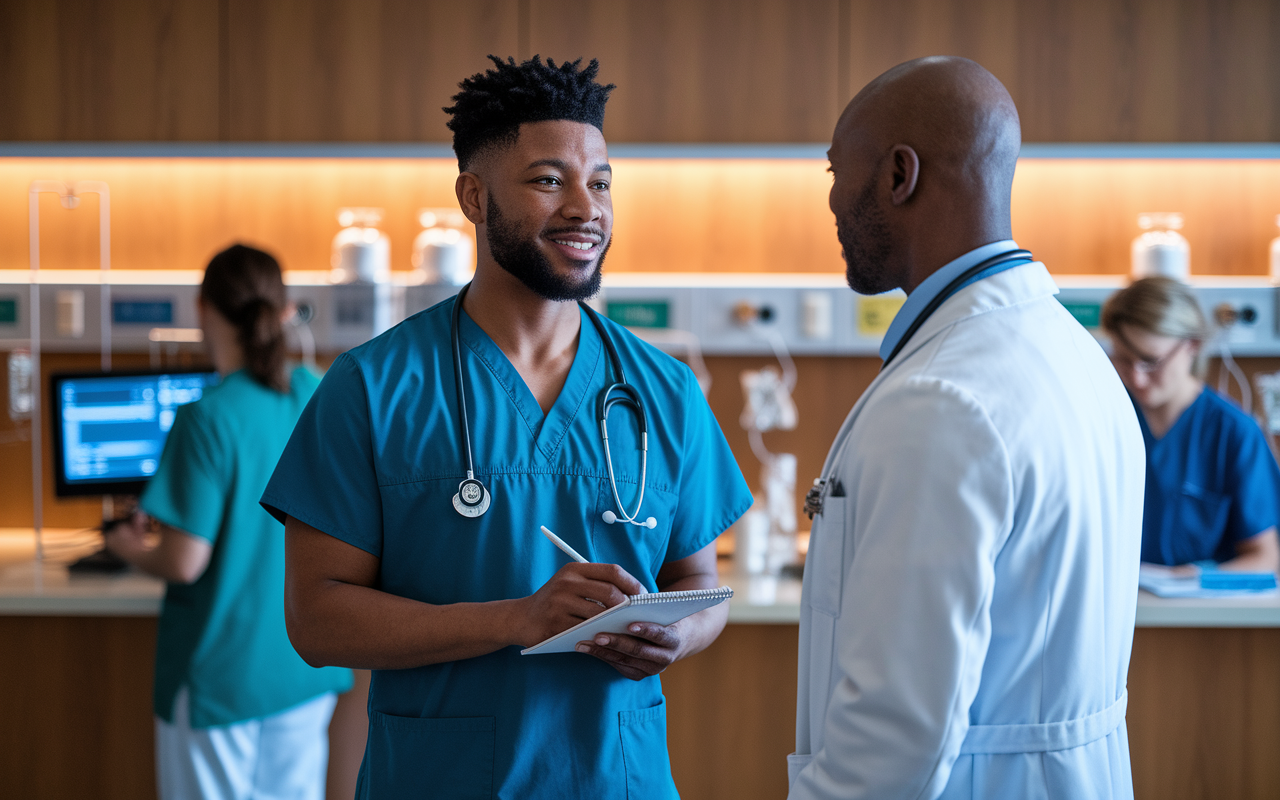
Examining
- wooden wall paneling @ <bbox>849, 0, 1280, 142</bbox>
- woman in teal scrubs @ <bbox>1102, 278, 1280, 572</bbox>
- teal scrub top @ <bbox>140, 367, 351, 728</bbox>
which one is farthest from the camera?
wooden wall paneling @ <bbox>849, 0, 1280, 142</bbox>

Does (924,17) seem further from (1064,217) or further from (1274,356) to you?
(1274,356)

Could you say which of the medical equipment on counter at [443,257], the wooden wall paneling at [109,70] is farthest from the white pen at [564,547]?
the wooden wall paneling at [109,70]

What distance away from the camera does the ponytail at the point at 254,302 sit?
199 centimetres

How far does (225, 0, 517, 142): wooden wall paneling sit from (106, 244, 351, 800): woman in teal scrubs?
2.62 feet

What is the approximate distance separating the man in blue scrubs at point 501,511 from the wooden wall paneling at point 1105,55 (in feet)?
5.65

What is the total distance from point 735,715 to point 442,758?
1.47 meters

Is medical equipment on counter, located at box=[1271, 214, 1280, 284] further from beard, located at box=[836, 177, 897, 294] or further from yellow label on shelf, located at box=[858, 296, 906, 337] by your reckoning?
beard, located at box=[836, 177, 897, 294]

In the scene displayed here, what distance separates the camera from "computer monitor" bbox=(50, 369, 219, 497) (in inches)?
99.9

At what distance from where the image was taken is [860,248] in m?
1.01

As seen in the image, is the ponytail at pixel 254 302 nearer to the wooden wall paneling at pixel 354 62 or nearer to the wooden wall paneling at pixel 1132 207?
the wooden wall paneling at pixel 354 62

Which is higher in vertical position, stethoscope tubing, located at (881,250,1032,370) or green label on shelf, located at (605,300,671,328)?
green label on shelf, located at (605,300,671,328)

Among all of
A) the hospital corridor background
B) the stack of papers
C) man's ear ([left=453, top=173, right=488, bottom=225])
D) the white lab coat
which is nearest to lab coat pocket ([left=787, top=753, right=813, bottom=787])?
the white lab coat

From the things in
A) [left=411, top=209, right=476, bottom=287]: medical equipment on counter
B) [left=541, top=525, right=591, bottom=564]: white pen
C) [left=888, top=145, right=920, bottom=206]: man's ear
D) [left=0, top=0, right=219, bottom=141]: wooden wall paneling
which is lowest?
[left=541, top=525, right=591, bottom=564]: white pen

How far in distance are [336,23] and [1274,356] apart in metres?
2.86
